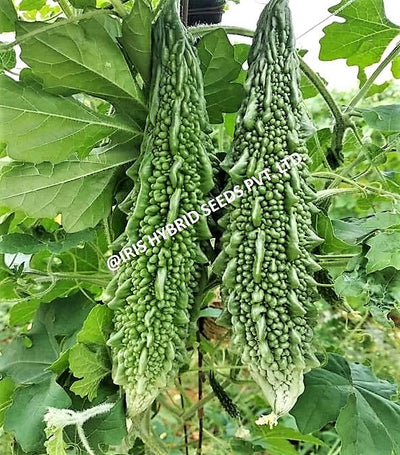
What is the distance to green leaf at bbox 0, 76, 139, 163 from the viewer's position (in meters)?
0.73

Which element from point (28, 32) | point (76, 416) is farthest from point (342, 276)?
point (28, 32)

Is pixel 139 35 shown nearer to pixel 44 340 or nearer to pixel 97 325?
pixel 97 325

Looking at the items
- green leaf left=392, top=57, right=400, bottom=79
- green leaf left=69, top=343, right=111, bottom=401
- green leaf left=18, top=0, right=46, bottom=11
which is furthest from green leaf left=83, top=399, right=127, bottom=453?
green leaf left=392, top=57, right=400, bottom=79

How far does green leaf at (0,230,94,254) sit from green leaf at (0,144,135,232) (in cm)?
5

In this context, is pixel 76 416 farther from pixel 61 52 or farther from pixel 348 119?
pixel 348 119

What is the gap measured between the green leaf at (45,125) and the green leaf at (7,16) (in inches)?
3.4

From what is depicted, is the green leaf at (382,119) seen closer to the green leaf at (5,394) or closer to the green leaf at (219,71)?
the green leaf at (219,71)

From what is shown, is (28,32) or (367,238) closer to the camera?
(28,32)

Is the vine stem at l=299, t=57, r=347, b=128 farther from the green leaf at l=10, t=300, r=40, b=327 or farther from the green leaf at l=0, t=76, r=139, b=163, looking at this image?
the green leaf at l=10, t=300, r=40, b=327

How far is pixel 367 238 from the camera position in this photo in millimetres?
A: 818

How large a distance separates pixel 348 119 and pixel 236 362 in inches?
16.4

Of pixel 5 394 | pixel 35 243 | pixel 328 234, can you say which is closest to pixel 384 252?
pixel 328 234

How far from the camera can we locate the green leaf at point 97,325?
76 centimetres

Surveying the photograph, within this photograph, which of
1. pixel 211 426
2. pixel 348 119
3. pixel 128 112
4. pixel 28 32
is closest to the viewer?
pixel 28 32
